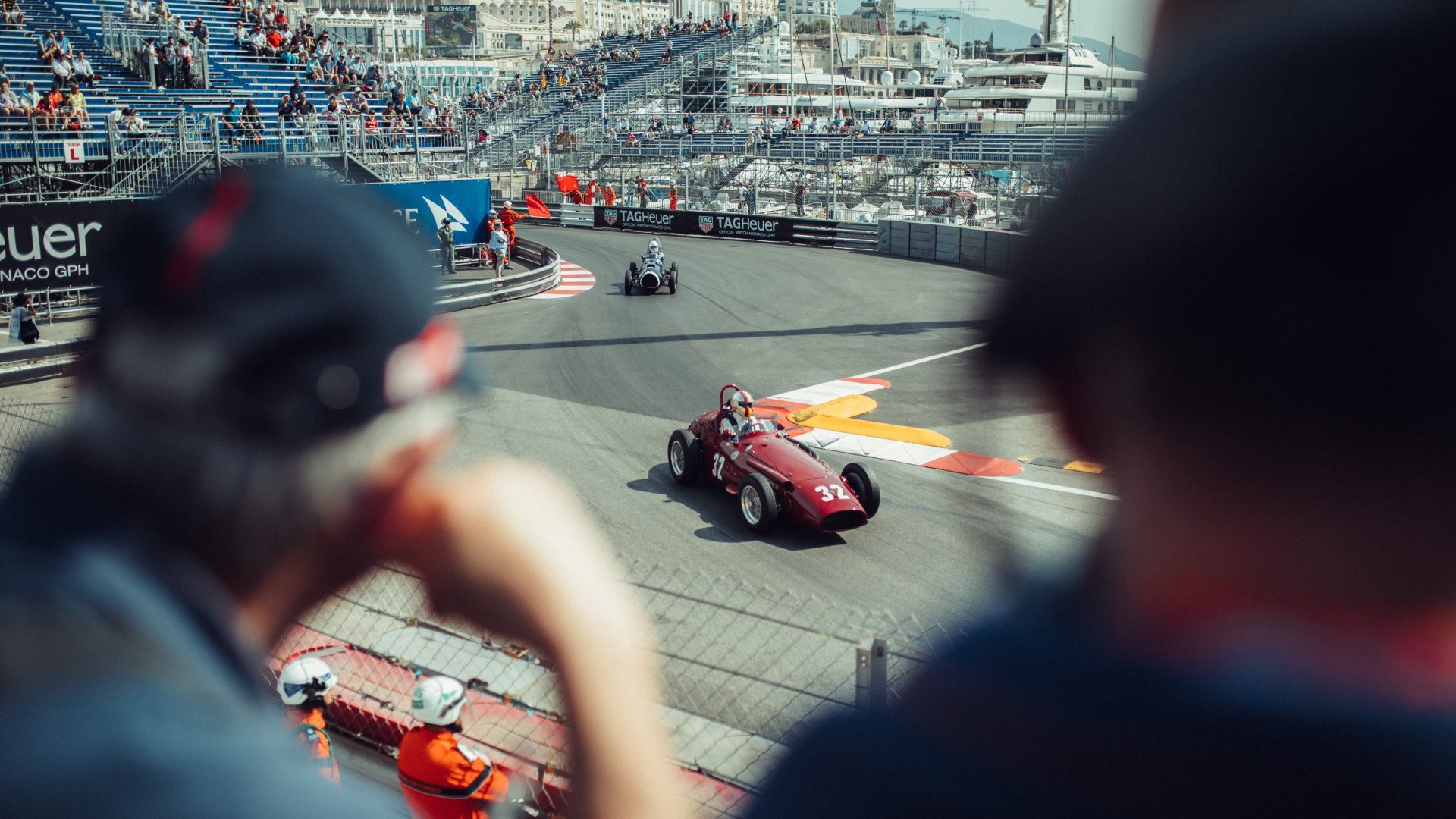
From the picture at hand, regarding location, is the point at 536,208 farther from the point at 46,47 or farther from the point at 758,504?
the point at 758,504

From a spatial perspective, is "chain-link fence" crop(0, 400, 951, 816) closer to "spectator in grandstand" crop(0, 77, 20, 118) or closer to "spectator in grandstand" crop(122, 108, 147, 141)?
"spectator in grandstand" crop(122, 108, 147, 141)

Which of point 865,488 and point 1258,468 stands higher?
point 1258,468

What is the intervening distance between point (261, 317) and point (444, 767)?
3815 mm

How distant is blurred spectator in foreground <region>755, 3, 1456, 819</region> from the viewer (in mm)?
731

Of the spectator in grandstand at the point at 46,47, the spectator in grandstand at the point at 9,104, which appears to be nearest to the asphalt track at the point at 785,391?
the spectator in grandstand at the point at 9,104

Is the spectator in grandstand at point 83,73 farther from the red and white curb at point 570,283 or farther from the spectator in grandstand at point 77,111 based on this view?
the red and white curb at point 570,283

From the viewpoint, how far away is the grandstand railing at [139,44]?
29.7m

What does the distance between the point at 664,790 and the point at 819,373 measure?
53.4 feet

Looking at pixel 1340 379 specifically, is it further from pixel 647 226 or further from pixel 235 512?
pixel 647 226

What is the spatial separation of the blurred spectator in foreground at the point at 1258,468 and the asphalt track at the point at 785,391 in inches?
4.3

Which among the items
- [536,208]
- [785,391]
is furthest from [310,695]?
[536,208]

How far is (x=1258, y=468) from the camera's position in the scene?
0.79 metres

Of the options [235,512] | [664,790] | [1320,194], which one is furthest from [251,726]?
[1320,194]

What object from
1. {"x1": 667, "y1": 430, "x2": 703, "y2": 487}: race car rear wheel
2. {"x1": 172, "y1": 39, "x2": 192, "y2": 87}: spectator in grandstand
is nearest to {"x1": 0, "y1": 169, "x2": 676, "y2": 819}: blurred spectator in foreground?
{"x1": 667, "y1": 430, "x2": 703, "y2": 487}: race car rear wheel
